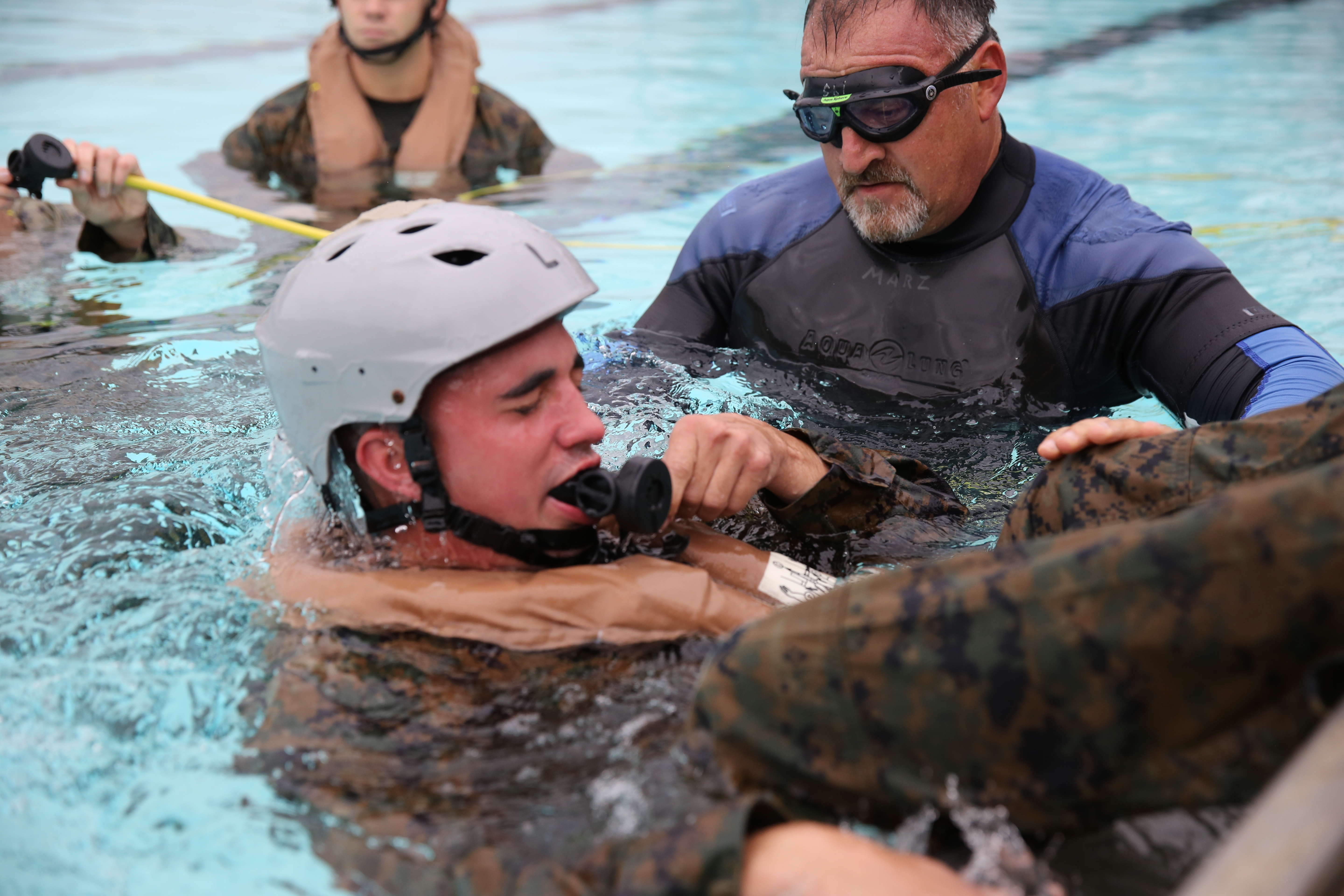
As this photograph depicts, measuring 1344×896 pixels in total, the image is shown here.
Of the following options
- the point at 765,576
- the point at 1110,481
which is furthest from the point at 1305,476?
the point at 765,576

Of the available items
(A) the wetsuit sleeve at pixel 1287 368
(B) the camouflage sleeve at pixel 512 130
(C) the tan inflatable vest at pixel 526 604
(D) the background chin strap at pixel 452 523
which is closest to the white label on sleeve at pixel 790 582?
(C) the tan inflatable vest at pixel 526 604

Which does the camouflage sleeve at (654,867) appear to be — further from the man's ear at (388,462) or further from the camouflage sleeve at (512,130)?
the camouflage sleeve at (512,130)

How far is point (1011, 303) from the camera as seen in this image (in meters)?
4.02

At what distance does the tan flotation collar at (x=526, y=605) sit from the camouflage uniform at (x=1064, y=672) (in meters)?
0.65

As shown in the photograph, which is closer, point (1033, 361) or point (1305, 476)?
point (1305, 476)

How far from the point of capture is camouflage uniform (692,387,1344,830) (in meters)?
1.42

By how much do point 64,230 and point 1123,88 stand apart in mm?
9848

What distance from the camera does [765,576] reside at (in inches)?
105

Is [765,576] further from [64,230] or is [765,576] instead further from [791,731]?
[64,230]

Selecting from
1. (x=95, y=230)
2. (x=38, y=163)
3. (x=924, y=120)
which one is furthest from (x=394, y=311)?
(x=95, y=230)

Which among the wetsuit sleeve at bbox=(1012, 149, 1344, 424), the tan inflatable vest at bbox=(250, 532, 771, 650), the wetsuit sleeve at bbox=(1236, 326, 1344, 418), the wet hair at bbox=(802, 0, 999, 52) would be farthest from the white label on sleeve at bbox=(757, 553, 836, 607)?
the wet hair at bbox=(802, 0, 999, 52)

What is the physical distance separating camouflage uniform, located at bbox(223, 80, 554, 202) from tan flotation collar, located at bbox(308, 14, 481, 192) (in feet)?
0.33

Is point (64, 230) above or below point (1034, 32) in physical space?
below

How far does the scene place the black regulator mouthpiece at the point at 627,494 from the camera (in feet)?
8.02
